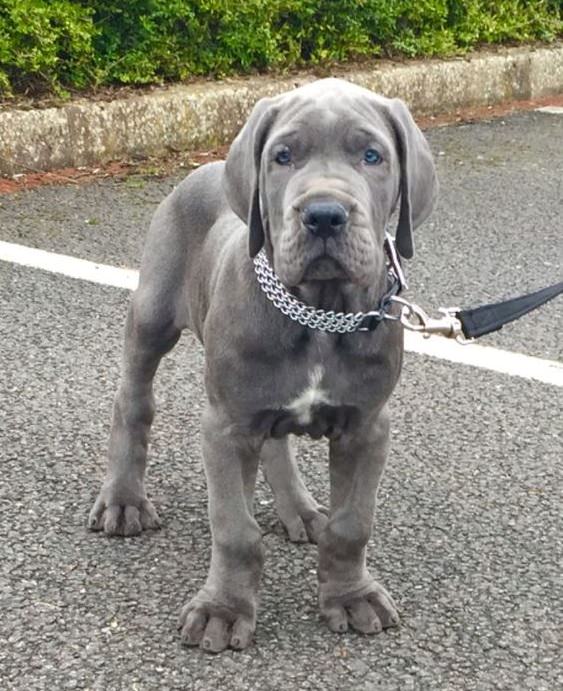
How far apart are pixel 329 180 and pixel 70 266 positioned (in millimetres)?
3208

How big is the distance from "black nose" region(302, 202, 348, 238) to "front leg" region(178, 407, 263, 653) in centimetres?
57

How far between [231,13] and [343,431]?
597cm

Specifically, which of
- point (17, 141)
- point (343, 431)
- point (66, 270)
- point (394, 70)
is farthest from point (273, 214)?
point (394, 70)

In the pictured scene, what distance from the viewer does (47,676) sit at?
126 inches

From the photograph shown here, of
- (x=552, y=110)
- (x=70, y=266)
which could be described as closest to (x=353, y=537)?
(x=70, y=266)

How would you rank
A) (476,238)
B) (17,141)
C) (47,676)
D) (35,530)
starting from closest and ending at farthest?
(47,676) → (35,530) → (476,238) → (17,141)

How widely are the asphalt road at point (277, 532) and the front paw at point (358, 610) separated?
3cm

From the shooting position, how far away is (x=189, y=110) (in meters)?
8.53

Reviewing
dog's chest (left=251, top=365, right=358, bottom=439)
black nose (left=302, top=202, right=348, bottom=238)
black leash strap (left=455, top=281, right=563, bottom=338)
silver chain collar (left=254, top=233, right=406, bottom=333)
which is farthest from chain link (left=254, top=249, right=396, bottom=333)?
black leash strap (left=455, top=281, right=563, bottom=338)

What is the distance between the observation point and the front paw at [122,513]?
154 inches

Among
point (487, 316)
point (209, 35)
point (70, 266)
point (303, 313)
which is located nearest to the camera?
point (303, 313)

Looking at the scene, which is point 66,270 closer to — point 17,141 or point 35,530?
point 17,141

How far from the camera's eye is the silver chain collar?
3312mm

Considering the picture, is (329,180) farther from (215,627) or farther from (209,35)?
(209,35)
